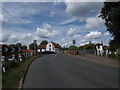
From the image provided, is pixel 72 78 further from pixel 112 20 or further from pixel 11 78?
pixel 112 20

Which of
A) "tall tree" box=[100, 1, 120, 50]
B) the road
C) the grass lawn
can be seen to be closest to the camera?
the road

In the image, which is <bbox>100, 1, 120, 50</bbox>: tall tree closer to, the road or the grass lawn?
the road

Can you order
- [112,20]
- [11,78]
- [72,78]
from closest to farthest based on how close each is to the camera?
[72,78], [11,78], [112,20]

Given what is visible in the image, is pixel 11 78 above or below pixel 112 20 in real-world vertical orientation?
below

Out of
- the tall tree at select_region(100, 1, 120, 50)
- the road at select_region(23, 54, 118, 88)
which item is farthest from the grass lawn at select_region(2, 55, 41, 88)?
the tall tree at select_region(100, 1, 120, 50)

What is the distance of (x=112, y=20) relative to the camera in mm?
31641

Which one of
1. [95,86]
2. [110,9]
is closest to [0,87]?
[95,86]

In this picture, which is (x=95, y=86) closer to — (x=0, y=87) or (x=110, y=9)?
(x=0, y=87)

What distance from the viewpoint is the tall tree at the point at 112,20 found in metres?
30.4

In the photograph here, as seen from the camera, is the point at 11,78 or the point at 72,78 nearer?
the point at 72,78

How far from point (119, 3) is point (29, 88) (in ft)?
92.5

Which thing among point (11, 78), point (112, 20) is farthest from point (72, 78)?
point (112, 20)

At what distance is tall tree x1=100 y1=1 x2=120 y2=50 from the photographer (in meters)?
30.4

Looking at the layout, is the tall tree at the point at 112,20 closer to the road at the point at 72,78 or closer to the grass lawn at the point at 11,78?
the road at the point at 72,78
